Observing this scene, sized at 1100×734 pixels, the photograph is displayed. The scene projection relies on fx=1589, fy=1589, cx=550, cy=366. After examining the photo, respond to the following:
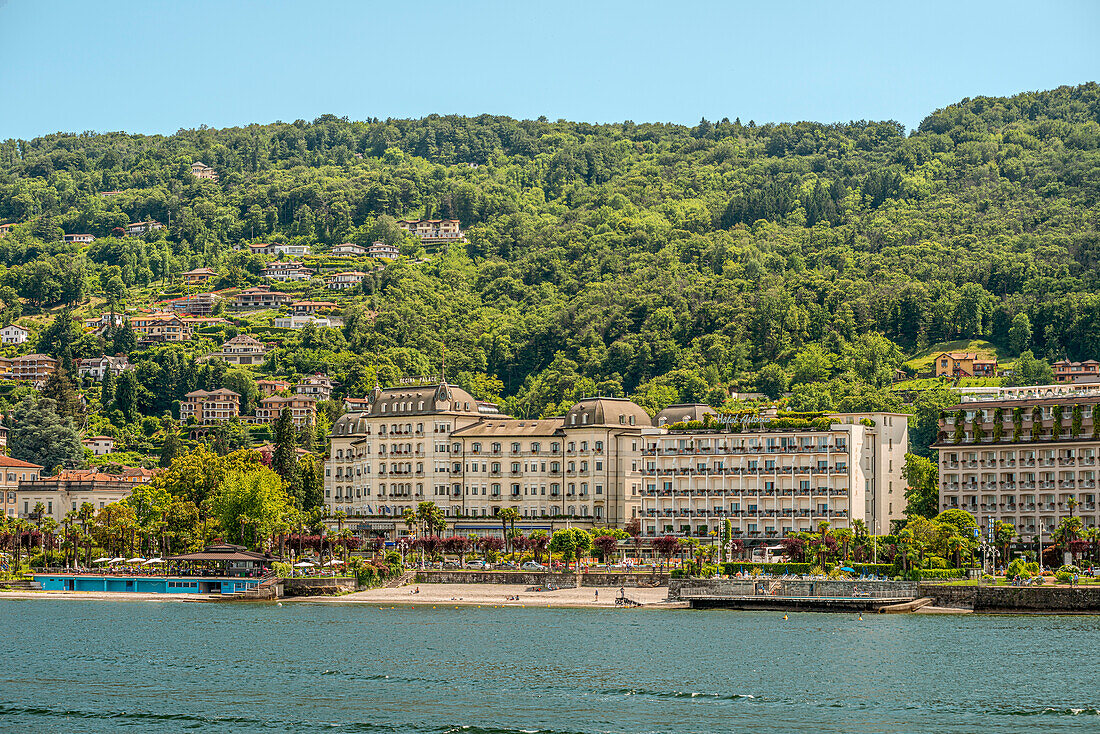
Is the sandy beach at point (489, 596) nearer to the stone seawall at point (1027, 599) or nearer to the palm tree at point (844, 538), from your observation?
the palm tree at point (844, 538)

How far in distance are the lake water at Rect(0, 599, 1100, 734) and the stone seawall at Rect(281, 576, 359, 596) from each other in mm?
20054

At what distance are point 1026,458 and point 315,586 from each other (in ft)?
197

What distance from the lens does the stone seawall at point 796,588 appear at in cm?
11019

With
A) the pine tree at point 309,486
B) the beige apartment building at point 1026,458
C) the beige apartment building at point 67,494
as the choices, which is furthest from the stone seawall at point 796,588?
the beige apartment building at point 67,494

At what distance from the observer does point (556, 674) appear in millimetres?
77625

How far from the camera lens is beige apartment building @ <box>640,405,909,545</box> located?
136875 mm

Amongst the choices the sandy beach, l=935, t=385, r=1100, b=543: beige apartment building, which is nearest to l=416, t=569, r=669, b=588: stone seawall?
the sandy beach

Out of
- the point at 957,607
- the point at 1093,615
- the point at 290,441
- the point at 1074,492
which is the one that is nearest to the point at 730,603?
the point at 957,607

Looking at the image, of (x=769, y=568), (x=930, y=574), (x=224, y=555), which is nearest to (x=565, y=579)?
(x=769, y=568)

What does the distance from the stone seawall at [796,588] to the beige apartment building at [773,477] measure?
21.4 meters

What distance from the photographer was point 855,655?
8412cm

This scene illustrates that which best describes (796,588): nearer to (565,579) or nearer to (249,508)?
(565,579)

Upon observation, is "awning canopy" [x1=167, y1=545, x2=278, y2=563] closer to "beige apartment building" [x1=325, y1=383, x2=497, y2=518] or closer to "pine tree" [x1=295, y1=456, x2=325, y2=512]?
"beige apartment building" [x1=325, y1=383, x2=497, y2=518]

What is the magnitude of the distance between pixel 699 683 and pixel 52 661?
34.0 m
